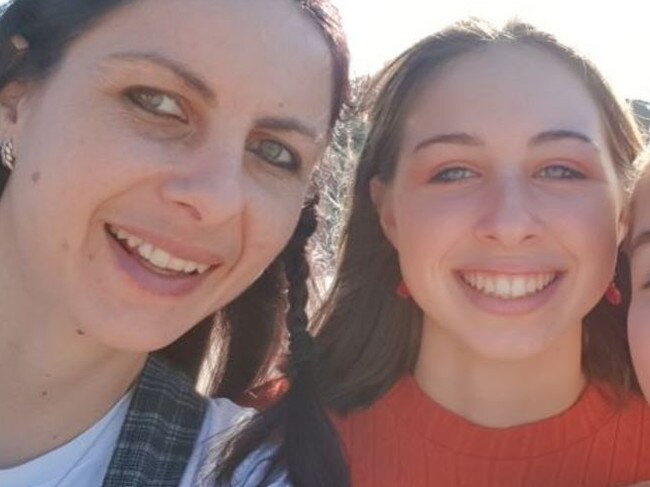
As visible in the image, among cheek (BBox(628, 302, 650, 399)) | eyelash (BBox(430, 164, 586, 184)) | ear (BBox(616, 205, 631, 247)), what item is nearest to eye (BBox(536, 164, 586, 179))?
eyelash (BBox(430, 164, 586, 184))

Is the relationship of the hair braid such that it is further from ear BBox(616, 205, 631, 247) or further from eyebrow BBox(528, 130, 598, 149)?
ear BBox(616, 205, 631, 247)

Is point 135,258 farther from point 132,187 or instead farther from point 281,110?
point 281,110

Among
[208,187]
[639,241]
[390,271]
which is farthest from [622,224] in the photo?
[208,187]

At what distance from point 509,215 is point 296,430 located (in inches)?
27.7

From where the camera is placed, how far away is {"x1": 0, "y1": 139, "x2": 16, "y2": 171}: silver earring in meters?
1.78

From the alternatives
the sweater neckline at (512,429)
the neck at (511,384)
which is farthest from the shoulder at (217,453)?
the neck at (511,384)

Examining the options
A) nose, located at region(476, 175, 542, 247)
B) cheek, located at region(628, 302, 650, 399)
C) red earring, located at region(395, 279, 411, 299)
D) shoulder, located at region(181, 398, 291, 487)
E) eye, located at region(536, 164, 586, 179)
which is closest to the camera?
shoulder, located at region(181, 398, 291, 487)

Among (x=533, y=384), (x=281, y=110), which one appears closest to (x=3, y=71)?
(x=281, y=110)

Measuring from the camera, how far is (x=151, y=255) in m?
1.73

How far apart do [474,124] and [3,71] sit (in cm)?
110

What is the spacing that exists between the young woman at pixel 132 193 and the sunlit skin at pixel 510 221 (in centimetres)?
41

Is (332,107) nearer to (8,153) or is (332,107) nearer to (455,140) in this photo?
(455,140)

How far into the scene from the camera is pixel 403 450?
7.48 feet

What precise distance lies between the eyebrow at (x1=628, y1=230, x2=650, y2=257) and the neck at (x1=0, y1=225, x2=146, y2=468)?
125 cm
